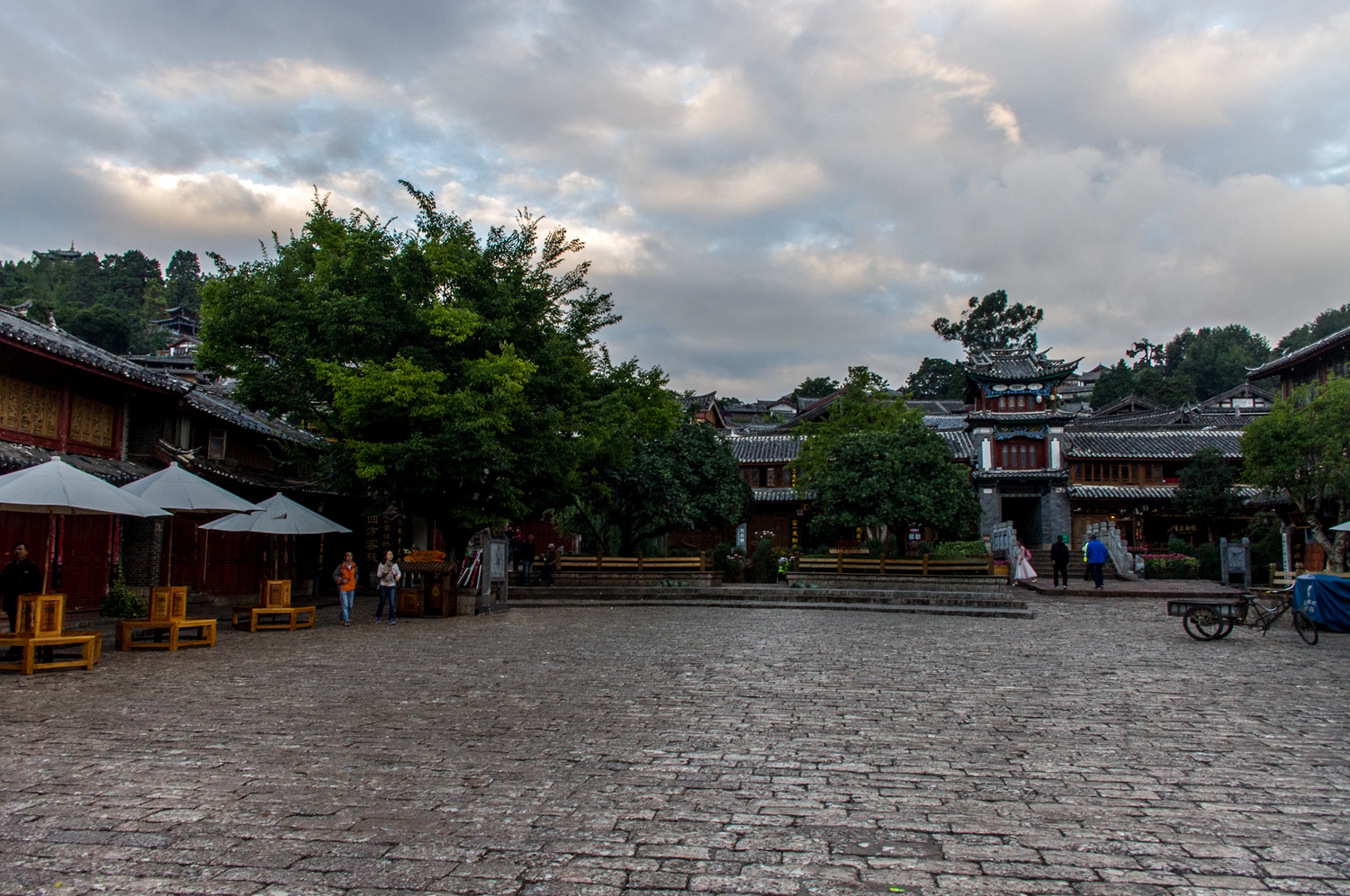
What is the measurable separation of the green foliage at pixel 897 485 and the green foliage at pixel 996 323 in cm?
5151

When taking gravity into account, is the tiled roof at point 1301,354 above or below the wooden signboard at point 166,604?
above

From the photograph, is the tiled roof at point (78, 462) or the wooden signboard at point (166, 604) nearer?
the wooden signboard at point (166, 604)

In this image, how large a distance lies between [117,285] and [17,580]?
92.1 meters

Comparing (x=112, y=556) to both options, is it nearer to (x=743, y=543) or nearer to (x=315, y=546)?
(x=315, y=546)

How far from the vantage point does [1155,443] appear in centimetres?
4369

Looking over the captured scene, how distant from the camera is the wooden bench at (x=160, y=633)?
11977mm

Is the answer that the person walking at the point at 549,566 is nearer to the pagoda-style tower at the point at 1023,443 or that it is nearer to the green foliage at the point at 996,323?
the pagoda-style tower at the point at 1023,443

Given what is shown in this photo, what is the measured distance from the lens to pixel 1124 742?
6.58 metres

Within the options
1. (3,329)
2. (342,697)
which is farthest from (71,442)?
(342,697)

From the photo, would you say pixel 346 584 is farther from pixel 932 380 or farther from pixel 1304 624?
pixel 932 380

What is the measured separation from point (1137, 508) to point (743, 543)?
1880cm

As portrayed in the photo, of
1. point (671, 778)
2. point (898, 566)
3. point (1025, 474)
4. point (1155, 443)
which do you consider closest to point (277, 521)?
point (671, 778)

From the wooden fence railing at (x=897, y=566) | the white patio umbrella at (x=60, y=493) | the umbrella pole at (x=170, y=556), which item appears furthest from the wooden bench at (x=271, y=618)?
the wooden fence railing at (x=897, y=566)

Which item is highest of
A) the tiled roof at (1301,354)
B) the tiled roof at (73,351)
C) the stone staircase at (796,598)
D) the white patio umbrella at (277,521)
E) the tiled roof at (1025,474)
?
the tiled roof at (1301,354)
